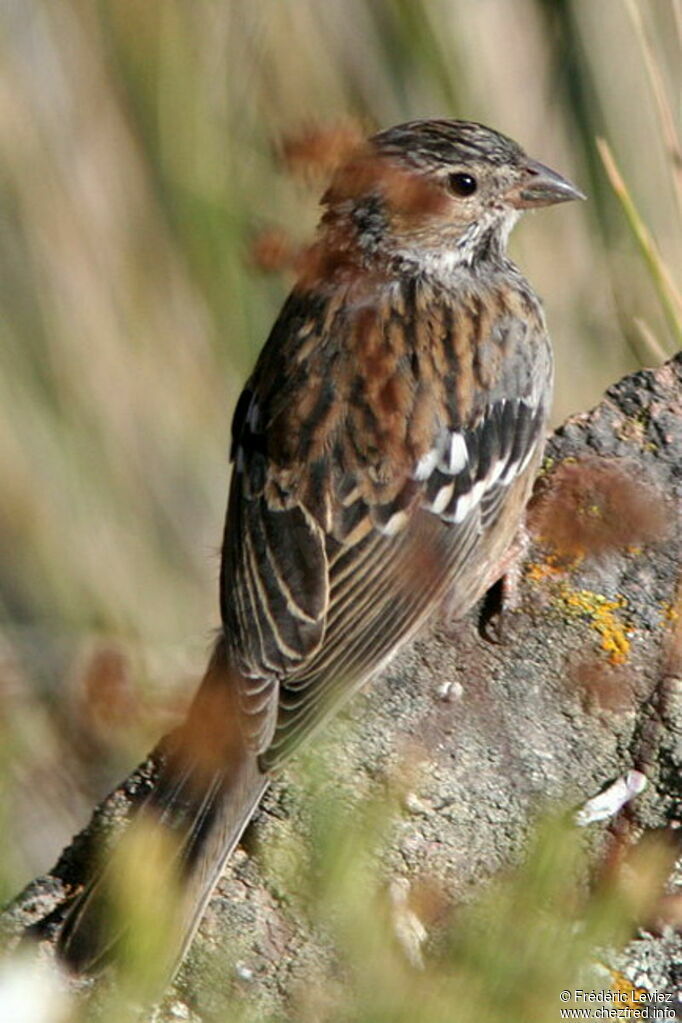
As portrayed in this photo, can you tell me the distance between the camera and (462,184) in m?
3.41

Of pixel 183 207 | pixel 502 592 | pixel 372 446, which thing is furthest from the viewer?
pixel 183 207

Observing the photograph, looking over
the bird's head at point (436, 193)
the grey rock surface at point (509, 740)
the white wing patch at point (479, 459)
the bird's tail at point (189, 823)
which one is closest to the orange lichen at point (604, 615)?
the grey rock surface at point (509, 740)

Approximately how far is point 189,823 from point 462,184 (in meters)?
1.48

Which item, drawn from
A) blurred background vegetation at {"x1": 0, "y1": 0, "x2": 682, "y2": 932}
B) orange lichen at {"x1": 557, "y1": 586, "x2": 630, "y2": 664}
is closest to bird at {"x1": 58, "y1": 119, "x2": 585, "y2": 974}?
orange lichen at {"x1": 557, "y1": 586, "x2": 630, "y2": 664}

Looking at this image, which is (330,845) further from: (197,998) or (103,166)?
(103,166)

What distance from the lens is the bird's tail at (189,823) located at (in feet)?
7.14

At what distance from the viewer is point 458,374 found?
3.33 metres

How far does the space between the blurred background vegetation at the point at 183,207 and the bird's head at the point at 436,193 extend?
0.29 meters

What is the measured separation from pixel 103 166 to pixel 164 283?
0.96ft

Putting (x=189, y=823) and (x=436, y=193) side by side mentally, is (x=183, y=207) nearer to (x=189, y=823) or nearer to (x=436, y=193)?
(x=436, y=193)

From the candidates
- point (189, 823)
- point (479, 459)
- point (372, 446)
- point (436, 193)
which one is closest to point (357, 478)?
point (372, 446)

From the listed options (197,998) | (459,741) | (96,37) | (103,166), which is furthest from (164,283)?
(197,998)

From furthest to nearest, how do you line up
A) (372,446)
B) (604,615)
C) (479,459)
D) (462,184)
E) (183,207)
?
1. (183,207)
2. (462,184)
3. (479,459)
4. (372,446)
5. (604,615)

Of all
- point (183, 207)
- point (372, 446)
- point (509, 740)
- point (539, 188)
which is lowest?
point (509, 740)
